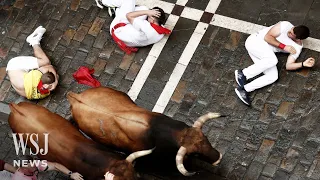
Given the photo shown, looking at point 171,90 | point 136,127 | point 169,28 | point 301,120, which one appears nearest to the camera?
point 136,127

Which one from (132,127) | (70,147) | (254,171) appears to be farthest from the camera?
(254,171)

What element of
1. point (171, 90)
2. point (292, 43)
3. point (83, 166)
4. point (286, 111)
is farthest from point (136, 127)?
point (292, 43)

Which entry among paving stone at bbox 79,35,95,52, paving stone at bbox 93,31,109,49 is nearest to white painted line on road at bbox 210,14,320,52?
paving stone at bbox 93,31,109,49

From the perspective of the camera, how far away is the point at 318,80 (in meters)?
8.98

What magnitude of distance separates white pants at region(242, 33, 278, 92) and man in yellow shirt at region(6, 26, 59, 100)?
3245 mm

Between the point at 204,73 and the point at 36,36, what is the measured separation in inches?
123

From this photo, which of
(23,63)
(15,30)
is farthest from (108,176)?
(15,30)

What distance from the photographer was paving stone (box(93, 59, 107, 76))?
10023 millimetres

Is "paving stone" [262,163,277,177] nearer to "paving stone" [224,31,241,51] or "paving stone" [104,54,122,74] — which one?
"paving stone" [224,31,241,51]

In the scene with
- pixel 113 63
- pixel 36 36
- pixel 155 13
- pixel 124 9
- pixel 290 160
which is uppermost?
pixel 155 13

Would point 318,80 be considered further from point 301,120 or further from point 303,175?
point 303,175

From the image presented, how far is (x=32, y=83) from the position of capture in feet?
31.8

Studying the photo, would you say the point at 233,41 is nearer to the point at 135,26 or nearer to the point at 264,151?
the point at 135,26

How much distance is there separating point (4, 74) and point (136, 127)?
357 centimetres
